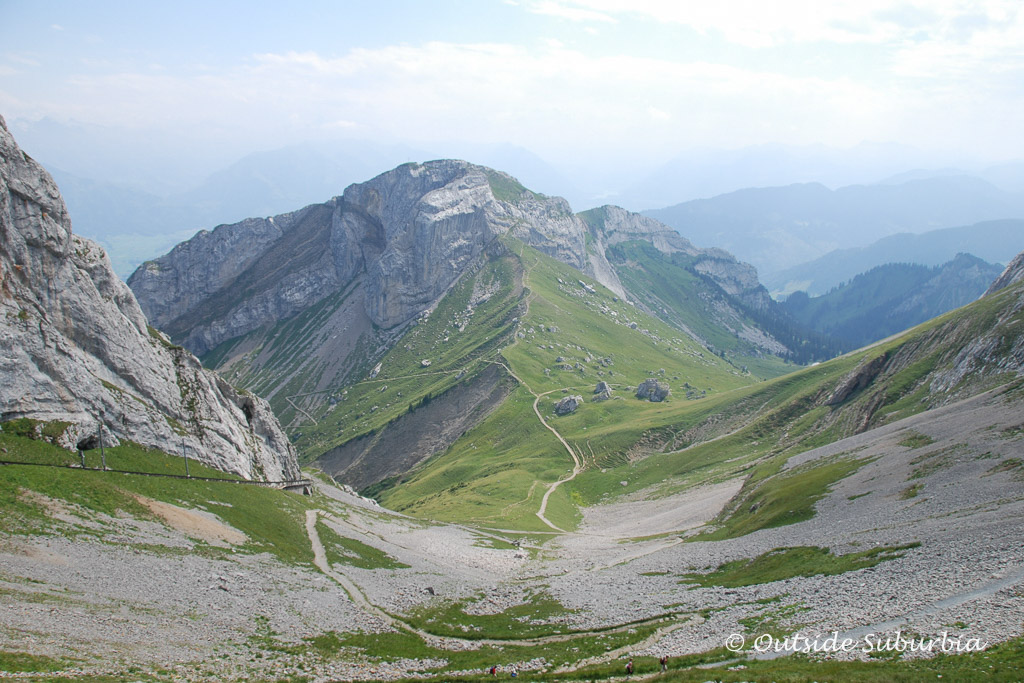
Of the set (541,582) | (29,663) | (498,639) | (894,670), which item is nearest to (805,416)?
(541,582)

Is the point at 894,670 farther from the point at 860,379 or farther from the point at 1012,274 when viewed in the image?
the point at 1012,274

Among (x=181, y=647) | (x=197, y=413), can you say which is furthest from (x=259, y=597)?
(x=197, y=413)

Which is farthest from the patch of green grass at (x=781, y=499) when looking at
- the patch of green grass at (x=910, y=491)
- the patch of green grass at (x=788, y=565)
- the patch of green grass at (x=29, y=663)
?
the patch of green grass at (x=29, y=663)

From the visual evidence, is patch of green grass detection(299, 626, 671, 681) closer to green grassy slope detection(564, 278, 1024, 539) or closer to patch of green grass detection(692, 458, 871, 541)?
patch of green grass detection(692, 458, 871, 541)

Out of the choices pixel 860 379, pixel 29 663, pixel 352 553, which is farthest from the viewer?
pixel 860 379

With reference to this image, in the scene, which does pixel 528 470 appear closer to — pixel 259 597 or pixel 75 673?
pixel 259 597

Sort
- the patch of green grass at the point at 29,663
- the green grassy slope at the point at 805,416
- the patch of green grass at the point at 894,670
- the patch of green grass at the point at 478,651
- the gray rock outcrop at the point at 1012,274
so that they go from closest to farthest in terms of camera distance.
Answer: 1. the patch of green grass at the point at 894,670
2. the patch of green grass at the point at 29,663
3. the patch of green grass at the point at 478,651
4. the green grassy slope at the point at 805,416
5. the gray rock outcrop at the point at 1012,274

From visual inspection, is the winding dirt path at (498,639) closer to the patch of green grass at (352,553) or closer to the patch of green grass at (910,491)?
the patch of green grass at (352,553)

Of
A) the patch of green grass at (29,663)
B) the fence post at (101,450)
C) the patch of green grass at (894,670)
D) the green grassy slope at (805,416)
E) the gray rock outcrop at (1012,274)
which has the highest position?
the gray rock outcrop at (1012,274)
